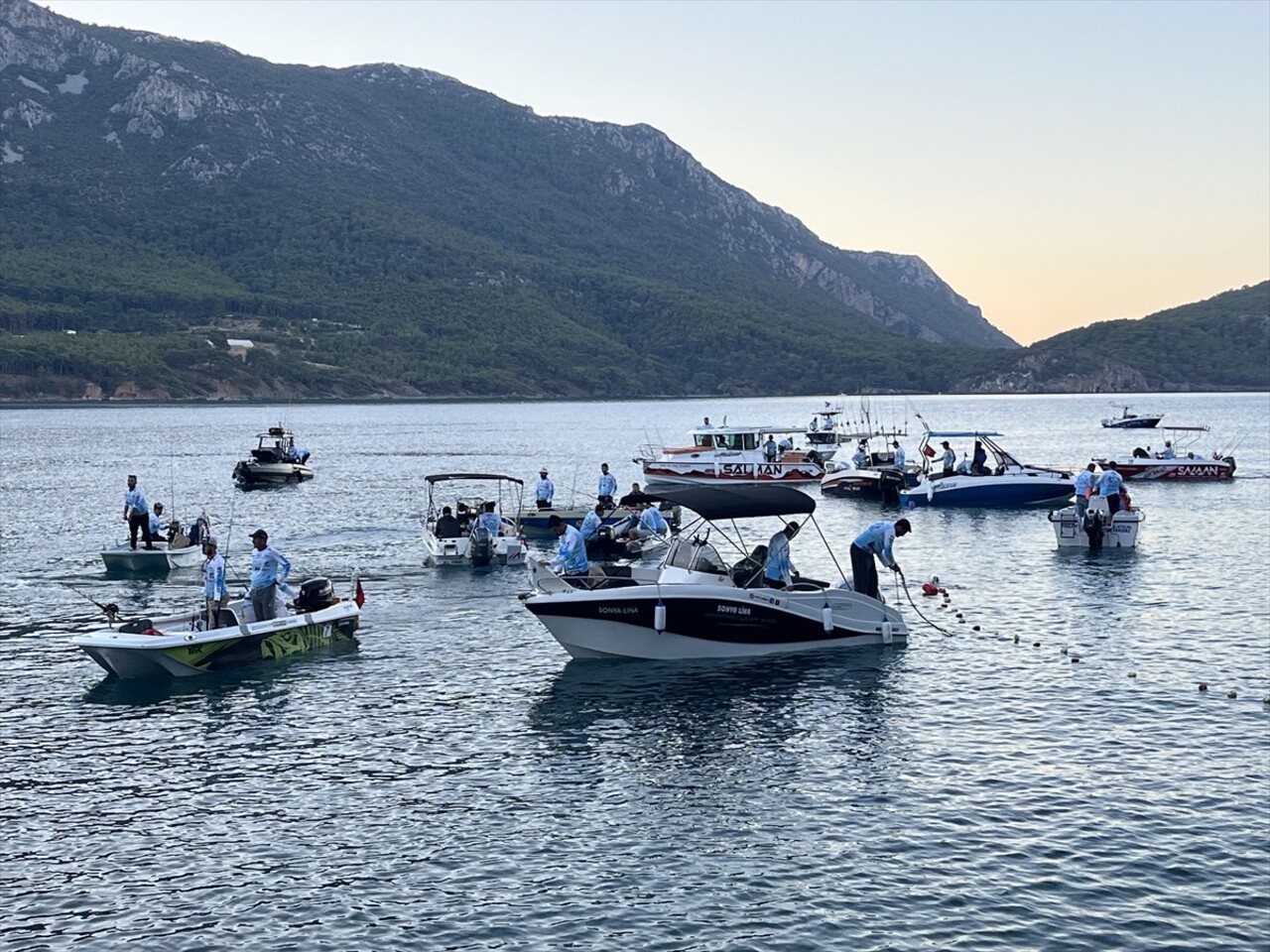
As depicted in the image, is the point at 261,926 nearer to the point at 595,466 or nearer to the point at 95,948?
the point at 95,948

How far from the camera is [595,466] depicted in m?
103

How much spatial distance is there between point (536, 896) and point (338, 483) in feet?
232

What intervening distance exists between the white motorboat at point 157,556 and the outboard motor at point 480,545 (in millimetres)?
9627

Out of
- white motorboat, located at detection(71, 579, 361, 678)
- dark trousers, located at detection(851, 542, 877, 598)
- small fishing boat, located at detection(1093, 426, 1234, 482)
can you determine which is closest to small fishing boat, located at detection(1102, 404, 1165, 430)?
small fishing boat, located at detection(1093, 426, 1234, 482)

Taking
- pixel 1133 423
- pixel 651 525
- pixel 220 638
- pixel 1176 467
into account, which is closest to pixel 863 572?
pixel 651 525

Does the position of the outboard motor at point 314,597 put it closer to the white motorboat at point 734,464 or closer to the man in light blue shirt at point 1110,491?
the man in light blue shirt at point 1110,491

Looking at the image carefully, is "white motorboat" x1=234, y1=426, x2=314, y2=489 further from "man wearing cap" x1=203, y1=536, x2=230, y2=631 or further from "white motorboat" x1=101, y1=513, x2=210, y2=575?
"man wearing cap" x1=203, y1=536, x2=230, y2=631

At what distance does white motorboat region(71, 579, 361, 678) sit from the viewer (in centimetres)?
2558

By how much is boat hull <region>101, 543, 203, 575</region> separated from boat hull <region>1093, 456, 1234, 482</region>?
5623cm

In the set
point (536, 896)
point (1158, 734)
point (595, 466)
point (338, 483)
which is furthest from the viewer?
point (595, 466)

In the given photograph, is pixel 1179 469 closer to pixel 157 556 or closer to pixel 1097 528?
pixel 1097 528

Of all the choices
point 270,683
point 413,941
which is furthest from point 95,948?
point 270,683

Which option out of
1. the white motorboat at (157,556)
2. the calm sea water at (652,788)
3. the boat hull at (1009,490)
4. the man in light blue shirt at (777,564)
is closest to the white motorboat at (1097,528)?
the calm sea water at (652,788)

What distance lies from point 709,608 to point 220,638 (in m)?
10.6
